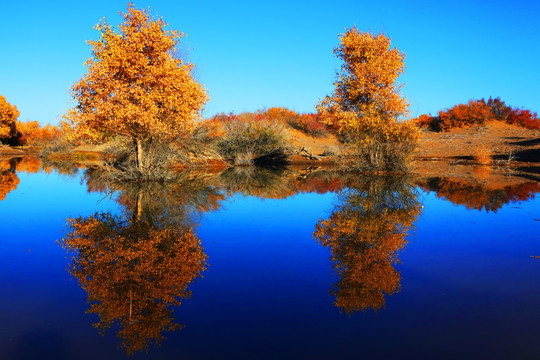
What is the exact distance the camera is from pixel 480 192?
13.9 meters

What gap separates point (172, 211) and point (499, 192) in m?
10.1

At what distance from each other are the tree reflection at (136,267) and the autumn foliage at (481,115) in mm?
36680

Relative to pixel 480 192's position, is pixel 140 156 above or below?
above

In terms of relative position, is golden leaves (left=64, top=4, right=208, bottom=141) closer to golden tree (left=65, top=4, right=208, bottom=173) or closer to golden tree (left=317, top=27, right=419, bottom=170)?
golden tree (left=65, top=4, right=208, bottom=173)

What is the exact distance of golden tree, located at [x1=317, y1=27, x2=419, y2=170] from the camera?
20453 millimetres

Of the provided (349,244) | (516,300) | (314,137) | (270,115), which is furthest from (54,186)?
(270,115)

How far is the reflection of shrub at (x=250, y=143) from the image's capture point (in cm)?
3072

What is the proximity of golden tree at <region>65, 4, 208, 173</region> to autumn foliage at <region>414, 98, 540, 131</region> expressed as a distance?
31317mm

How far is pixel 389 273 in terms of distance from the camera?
214 inches

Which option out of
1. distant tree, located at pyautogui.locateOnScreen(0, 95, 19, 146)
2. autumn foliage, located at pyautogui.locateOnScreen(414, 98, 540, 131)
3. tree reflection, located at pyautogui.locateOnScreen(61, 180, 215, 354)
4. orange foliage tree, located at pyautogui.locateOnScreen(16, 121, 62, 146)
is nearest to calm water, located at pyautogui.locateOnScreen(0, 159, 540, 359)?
tree reflection, located at pyautogui.locateOnScreen(61, 180, 215, 354)

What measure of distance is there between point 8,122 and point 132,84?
5080 cm

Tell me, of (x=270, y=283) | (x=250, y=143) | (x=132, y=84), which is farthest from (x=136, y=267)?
(x=250, y=143)

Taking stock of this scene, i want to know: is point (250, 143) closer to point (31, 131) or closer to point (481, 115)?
point (481, 115)

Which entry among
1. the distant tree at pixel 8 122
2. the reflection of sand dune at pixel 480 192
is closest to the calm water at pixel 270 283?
the reflection of sand dune at pixel 480 192
